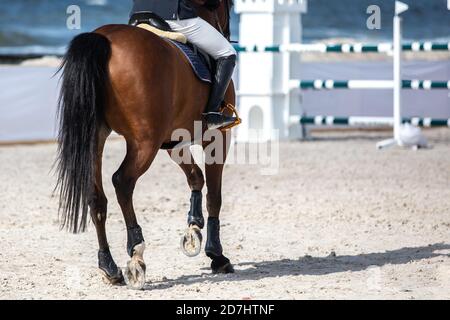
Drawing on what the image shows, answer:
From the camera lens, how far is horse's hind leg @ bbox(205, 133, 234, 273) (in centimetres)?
553

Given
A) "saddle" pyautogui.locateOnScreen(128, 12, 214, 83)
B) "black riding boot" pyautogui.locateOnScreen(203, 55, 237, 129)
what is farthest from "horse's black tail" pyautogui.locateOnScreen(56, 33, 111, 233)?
"black riding boot" pyautogui.locateOnScreen(203, 55, 237, 129)

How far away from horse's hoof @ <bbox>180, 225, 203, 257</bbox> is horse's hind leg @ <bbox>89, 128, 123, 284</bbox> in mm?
636

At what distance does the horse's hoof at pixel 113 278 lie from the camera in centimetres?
514

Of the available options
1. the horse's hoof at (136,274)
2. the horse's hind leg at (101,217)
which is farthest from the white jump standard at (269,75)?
the horse's hoof at (136,274)

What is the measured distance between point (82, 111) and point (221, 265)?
120 cm

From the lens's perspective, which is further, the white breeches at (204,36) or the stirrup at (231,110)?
the stirrup at (231,110)

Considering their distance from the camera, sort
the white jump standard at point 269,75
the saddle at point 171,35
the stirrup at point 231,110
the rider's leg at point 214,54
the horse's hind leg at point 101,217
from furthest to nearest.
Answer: the white jump standard at point 269,75
the stirrup at point 231,110
the rider's leg at point 214,54
the saddle at point 171,35
the horse's hind leg at point 101,217

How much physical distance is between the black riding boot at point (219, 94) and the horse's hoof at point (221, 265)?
2.31ft

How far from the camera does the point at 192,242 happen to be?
225 inches

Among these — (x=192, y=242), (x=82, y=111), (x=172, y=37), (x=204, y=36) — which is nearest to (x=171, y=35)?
(x=172, y=37)

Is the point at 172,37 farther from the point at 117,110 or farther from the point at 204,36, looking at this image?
the point at 117,110

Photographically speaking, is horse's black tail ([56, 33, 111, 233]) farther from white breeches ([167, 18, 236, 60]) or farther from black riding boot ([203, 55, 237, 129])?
black riding boot ([203, 55, 237, 129])

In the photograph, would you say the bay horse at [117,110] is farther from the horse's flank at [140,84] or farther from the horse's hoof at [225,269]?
the horse's hoof at [225,269]
